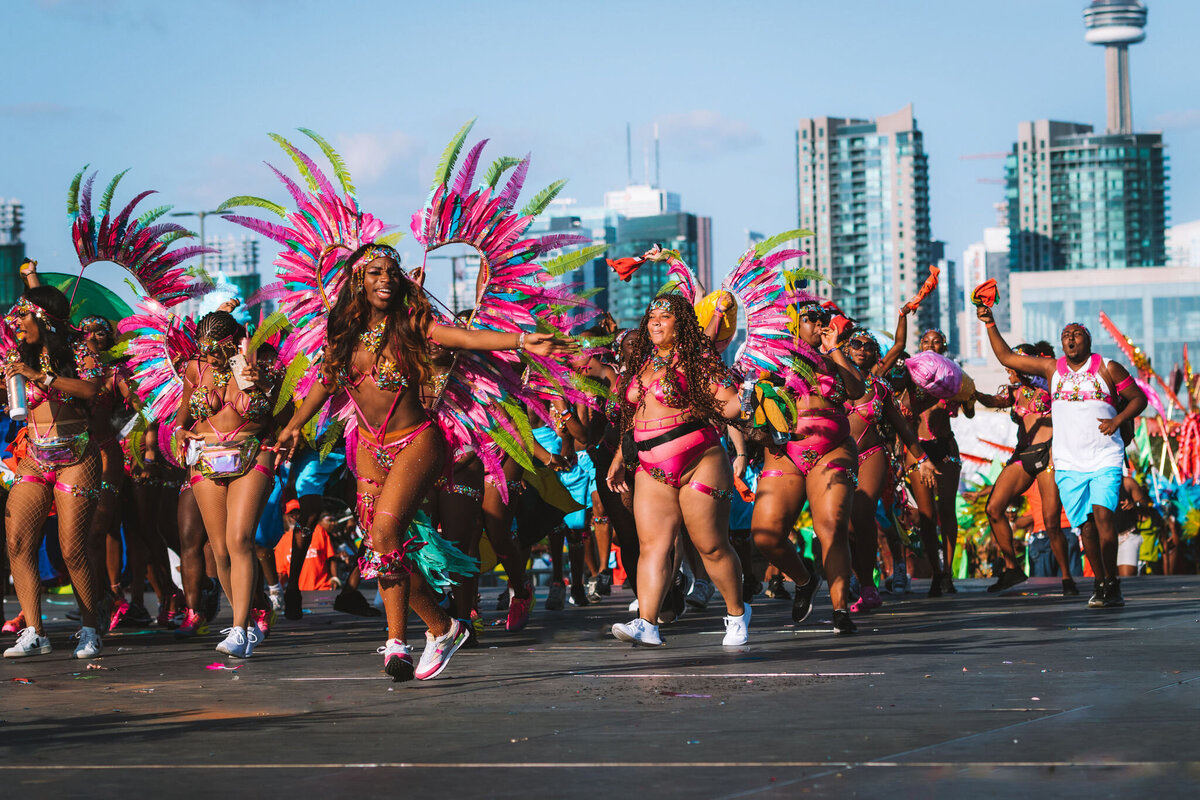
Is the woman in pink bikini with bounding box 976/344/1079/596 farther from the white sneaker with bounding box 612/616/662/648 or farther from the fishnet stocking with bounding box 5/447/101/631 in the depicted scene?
the fishnet stocking with bounding box 5/447/101/631

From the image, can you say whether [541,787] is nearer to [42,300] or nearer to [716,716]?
[716,716]

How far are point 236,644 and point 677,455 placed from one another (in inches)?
96.0

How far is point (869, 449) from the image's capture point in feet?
36.4

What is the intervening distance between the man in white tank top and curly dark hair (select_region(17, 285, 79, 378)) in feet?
18.7

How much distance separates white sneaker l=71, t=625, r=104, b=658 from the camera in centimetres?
883

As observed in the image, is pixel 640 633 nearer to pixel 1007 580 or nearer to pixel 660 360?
pixel 660 360

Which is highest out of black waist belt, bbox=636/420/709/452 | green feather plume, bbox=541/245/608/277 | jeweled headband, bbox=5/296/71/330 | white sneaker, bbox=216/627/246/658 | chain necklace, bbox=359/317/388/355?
green feather plume, bbox=541/245/608/277

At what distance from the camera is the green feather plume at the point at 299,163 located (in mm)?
8030

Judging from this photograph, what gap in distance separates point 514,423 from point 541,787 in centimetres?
351

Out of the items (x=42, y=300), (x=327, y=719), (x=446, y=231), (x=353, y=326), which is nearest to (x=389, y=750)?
(x=327, y=719)

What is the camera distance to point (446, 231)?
809cm

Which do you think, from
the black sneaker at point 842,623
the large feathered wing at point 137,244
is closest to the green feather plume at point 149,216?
the large feathered wing at point 137,244

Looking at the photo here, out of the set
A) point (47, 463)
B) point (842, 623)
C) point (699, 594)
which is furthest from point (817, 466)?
point (47, 463)

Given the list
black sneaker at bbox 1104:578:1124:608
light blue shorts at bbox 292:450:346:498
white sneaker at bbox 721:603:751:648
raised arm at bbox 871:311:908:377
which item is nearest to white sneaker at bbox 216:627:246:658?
white sneaker at bbox 721:603:751:648
